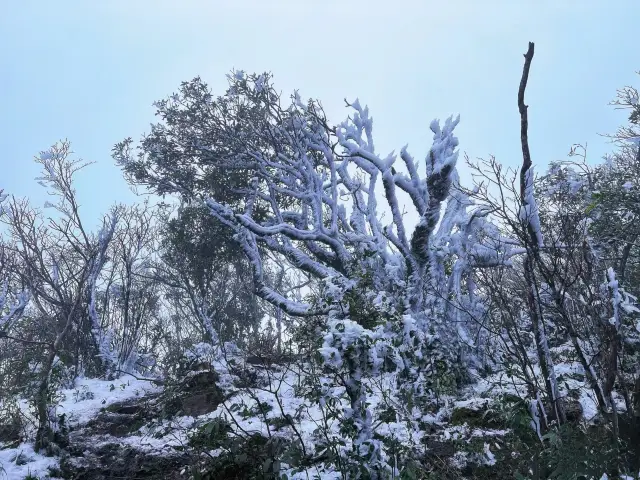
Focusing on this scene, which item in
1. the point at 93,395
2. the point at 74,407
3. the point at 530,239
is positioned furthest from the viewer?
the point at 93,395

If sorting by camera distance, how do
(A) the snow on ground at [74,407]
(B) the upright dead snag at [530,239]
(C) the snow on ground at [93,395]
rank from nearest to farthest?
(B) the upright dead snag at [530,239] < (A) the snow on ground at [74,407] < (C) the snow on ground at [93,395]

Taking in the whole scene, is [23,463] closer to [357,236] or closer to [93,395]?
[93,395]

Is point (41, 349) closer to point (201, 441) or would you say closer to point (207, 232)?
point (207, 232)

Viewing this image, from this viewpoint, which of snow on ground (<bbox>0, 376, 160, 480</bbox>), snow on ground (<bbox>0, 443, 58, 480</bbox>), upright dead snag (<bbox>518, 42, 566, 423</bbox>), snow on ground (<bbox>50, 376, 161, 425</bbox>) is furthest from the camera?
snow on ground (<bbox>50, 376, 161, 425</bbox>)

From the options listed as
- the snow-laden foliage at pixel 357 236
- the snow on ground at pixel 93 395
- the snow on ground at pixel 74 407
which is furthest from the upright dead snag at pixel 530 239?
the snow on ground at pixel 93 395

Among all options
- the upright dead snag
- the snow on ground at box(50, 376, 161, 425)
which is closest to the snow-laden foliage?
the upright dead snag

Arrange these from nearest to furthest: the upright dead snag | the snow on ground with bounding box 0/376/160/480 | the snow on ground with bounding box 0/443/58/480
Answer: the upright dead snag
the snow on ground with bounding box 0/443/58/480
the snow on ground with bounding box 0/376/160/480

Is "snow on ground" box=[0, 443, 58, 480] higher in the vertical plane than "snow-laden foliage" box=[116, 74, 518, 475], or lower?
lower

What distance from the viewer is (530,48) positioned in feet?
11.3

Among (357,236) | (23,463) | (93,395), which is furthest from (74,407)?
(357,236)

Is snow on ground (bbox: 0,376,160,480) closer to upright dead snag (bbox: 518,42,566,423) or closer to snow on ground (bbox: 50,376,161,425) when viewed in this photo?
snow on ground (bbox: 50,376,161,425)

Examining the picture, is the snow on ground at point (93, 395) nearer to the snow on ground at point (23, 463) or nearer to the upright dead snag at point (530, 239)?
the snow on ground at point (23, 463)

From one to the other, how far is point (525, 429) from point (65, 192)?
1409 centimetres

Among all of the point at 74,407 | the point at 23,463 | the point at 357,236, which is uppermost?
the point at 357,236
